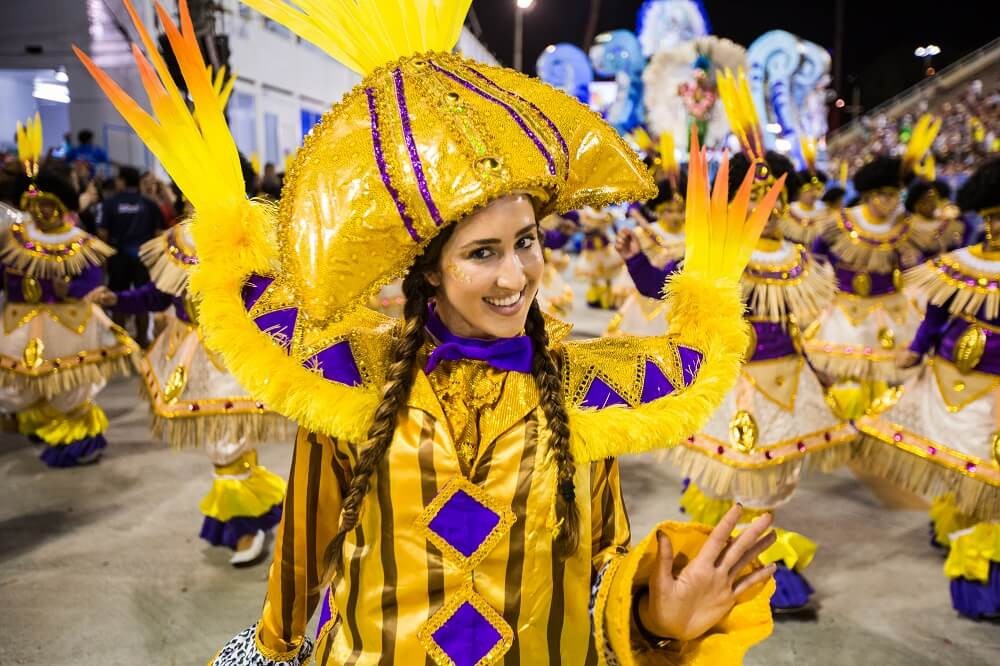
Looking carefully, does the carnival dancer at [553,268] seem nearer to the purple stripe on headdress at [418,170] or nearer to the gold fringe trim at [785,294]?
the gold fringe trim at [785,294]

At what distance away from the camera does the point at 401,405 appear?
1.29 m

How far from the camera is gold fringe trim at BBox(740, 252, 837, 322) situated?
330cm

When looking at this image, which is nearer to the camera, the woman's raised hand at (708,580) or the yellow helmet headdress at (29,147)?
the woman's raised hand at (708,580)

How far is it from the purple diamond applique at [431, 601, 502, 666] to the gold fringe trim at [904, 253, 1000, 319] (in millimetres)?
2873

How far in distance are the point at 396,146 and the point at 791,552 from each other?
2952 mm

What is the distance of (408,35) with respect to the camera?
127 centimetres

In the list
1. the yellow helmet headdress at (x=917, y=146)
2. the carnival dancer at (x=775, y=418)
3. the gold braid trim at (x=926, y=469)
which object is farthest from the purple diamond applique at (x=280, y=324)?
the yellow helmet headdress at (x=917, y=146)

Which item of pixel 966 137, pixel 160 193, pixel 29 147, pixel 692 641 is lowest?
pixel 692 641

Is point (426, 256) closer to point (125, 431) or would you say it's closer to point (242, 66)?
point (125, 431)

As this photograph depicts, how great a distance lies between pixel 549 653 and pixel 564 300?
6.30m

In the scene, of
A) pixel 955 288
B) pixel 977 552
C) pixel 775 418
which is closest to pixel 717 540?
pixel 775 418

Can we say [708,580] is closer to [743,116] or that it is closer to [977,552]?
[977,552]

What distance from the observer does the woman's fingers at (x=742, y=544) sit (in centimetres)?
120

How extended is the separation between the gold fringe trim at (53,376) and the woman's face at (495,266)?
433 centimetres
